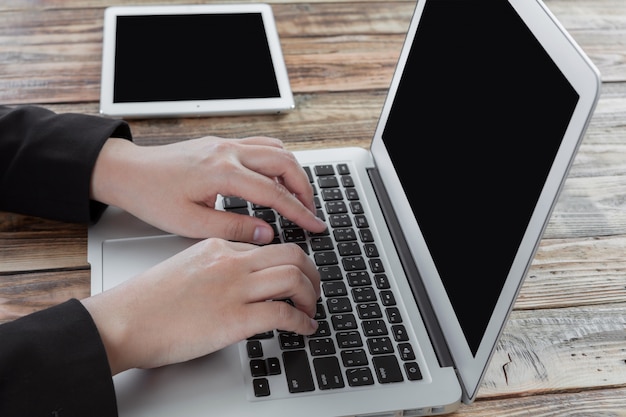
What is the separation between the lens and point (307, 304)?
0.77m

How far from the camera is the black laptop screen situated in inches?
25.8

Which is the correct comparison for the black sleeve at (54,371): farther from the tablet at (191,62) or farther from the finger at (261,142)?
the tablet at (191,62)

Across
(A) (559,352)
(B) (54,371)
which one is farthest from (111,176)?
(A) (559,352)

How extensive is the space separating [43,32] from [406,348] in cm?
79

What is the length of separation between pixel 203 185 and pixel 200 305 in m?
0.18

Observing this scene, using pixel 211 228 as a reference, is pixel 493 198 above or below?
above

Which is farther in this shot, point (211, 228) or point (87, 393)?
point (211, 228)

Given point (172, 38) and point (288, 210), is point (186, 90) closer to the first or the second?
point (172, 38)

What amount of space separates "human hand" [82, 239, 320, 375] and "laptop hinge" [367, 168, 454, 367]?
0.12 meters

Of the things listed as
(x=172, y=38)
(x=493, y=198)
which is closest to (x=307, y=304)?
Answer: (x=493, y=198)

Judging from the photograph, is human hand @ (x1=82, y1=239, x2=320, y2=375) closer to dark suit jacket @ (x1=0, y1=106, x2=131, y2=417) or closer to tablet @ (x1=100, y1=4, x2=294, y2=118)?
dark suit jacket @ (x1=0, y1=106, x2=131, y2=417)

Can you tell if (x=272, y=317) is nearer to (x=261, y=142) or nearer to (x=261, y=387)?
(x=261, y=387)

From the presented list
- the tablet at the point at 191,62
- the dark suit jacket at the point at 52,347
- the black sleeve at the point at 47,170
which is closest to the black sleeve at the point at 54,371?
the dark suit jacket at the point at 52,347

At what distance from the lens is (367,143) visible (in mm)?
1088
